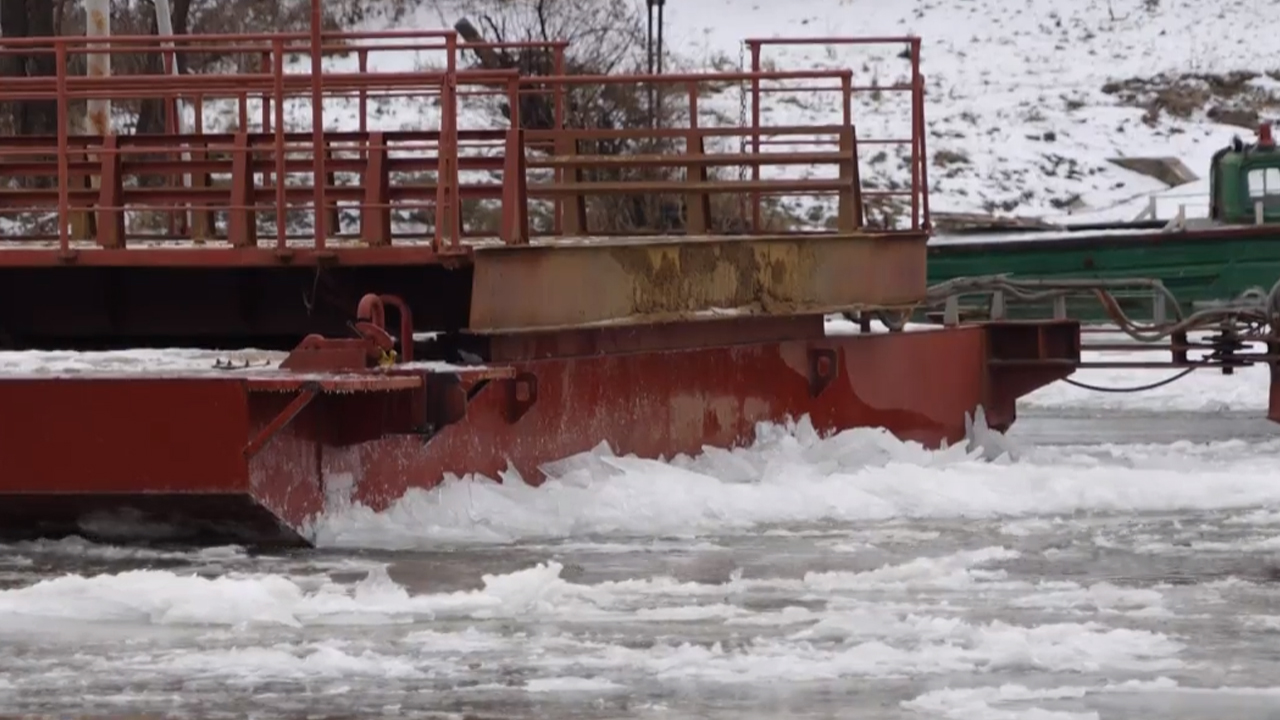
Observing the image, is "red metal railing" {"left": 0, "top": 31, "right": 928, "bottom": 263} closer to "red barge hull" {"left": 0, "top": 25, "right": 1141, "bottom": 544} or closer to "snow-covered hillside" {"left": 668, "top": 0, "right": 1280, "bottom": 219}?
"red barge hull" {"left": 0, "top": 25, "right": 1141, "bottom": 544}

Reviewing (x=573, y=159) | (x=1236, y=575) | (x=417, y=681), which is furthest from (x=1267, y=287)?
(x=417, y=681)

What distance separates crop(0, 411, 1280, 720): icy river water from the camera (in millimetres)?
8047

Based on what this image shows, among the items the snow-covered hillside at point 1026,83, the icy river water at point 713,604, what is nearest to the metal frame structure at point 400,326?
the icy river water at point 713,604

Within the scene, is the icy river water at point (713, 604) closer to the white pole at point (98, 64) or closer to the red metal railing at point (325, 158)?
the red metal railing at point (325, 158)

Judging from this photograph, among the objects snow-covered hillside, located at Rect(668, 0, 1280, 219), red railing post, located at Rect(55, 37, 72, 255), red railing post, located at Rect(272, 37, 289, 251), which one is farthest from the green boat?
red railing post, located at Rect(55, 37, 72, 255)

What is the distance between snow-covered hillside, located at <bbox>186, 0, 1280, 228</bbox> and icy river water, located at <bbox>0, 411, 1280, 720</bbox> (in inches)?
868

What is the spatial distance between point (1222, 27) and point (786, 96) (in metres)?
10.2

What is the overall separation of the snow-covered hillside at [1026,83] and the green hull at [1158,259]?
7.78 meters

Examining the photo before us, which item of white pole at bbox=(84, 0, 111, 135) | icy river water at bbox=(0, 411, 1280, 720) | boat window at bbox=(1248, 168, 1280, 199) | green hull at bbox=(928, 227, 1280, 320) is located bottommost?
icy river water at bbox=(0, 411, 1280, 720)

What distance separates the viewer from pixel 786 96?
42.1 m

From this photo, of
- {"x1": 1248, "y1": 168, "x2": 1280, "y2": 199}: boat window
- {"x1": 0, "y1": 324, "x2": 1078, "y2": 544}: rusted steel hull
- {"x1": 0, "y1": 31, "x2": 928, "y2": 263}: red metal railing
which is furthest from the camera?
{"x1": 1248, "y1": 168, "x2": 1280, "y2": 199}: boat window

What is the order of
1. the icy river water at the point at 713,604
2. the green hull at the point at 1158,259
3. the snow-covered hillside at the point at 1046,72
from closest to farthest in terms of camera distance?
the icy river water at the point at 713,604 → the green hull at the point at 1158,259 → the snow-covered hillside at the point at 1046,72

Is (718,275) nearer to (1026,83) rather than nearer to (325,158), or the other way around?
(325,158)

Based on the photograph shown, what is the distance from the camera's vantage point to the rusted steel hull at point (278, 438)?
10.9 metres
